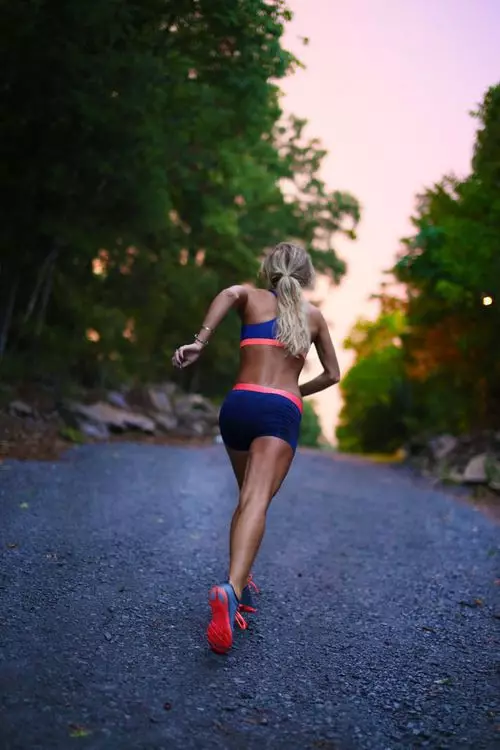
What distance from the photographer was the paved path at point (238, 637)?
240 cm

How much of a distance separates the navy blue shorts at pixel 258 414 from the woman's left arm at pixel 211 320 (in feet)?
0.98

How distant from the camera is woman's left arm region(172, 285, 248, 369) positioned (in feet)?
11.1

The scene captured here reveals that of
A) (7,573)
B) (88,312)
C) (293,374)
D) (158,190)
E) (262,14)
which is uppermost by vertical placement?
(262,14)

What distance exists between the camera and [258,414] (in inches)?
135

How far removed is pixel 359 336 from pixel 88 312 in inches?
1214

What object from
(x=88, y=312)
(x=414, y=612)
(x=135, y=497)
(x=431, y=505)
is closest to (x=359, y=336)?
(x=88, y=312)

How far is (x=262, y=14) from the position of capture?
9.09 m

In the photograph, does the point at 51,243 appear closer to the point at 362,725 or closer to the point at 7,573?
the point at 7,573

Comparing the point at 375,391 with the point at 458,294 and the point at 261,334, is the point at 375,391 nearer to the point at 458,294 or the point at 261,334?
the point at 458,294

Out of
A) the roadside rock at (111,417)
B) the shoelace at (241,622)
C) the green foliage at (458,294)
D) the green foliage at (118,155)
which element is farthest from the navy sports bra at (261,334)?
the roadside rock at (111,417)

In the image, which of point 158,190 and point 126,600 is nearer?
point 126,600

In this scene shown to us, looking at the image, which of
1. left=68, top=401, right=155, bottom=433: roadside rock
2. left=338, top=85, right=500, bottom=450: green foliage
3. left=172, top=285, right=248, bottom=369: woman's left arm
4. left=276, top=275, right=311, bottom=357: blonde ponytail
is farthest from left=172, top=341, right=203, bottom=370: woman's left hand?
left=68, top=401, right=155, bottom=433: roadside rock

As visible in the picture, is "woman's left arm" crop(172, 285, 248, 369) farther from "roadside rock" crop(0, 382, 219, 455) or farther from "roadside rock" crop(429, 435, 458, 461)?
"roadside rock" crop(429, 435, 458, 461)

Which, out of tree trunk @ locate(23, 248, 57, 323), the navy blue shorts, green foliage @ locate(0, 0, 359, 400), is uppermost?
green foliage @ locate(0, 0, 359, 400)
